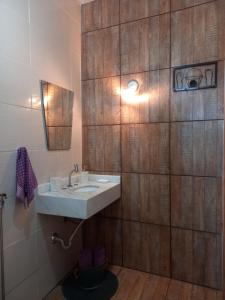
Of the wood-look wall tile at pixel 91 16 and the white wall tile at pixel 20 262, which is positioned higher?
the wood-look wall tile at pixel 91 16

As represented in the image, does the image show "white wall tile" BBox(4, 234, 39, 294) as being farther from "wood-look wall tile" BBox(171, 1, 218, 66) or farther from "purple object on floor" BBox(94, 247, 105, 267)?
"wood-look wall tile" BBox(171, 1, 218, 66)

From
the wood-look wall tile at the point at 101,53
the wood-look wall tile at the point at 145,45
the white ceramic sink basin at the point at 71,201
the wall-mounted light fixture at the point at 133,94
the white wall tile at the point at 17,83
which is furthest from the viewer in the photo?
the wood-look wall tile at the point at 101,53

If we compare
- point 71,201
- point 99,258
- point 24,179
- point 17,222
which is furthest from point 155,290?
point 24,179

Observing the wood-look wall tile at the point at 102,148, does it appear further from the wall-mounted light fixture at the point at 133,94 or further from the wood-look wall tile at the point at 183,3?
the wood-look wall tile at the point at 183,3

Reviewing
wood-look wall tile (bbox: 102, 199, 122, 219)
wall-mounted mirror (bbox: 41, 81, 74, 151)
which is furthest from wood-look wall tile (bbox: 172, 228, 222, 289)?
wall-mounted mirror (bbox: 41, 81, 74, 151)

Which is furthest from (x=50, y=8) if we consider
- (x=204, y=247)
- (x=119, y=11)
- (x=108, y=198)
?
(x=204, y=247)

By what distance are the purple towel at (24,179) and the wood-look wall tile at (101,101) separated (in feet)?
3.26

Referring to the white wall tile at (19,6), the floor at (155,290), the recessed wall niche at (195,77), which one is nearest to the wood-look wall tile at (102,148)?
the recessed wall niche at (195,77)

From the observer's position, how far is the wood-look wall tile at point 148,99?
2.23 meters

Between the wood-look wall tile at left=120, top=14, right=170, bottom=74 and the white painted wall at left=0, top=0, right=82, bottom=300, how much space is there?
22.8 inches

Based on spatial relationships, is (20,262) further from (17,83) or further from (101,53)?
(101,53)

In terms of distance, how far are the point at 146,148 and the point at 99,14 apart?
1.56 m

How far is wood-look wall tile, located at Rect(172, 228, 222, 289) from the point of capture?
2109 mm

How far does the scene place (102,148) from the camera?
8.34 ft
